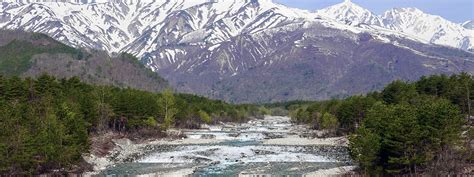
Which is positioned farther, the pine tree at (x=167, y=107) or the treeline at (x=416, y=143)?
the pine tree at (x=167, y=107)

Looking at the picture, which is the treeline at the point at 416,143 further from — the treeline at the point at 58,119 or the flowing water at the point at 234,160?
the treeline at the point at 58,119

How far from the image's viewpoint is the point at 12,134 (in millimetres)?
67500

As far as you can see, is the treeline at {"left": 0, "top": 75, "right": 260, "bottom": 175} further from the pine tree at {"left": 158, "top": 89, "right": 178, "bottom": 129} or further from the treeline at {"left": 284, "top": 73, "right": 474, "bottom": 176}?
the treeline at {"left": 284, "top": 73, "right": 474, "bottom": 176}

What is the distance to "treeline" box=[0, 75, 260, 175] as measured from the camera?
6669cm

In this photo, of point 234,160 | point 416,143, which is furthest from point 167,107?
point 416,143

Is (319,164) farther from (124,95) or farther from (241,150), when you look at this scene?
(124,95)

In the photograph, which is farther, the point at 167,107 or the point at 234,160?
the point at 167,107

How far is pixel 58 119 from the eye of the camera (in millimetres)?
83062

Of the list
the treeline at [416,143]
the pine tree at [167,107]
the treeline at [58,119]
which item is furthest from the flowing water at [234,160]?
the pine tree at [167,107]

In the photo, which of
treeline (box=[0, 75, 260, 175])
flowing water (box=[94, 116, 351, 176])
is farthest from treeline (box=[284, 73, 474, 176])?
treeline (box=[0, 75, 260, 175])

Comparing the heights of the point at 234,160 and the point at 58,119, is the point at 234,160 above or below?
below

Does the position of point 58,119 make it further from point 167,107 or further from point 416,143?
point 167,107

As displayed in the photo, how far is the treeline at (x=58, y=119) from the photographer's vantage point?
6669cm

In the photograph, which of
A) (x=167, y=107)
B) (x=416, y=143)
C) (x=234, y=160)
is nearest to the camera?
(x=416, y=143)
